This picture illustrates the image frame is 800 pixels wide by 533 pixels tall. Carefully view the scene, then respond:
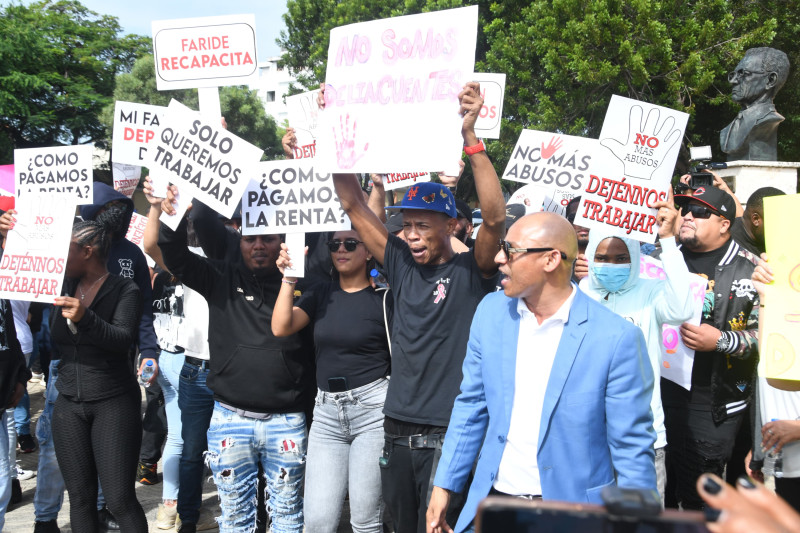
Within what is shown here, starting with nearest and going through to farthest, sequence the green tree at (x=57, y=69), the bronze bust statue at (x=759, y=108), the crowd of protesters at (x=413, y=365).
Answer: the crowd of protesters at (x=413, y=365), the bronze bust statue at (x=759, y=108), the green tree at (x=57, y=69)

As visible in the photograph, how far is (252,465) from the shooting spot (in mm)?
4051

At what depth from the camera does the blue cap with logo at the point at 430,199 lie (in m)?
3.73

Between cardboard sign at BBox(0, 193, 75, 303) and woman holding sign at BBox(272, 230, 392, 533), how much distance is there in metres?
1.33

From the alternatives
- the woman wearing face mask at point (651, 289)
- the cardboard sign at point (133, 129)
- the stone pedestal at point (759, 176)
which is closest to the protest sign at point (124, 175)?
the cardboard sign at point (133, 129)

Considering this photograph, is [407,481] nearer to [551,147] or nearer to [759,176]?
[551,147]

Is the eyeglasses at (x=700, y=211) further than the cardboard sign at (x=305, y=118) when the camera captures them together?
No

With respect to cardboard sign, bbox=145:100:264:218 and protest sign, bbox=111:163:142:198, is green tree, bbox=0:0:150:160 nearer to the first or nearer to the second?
protest sign, bbox=111:163:142:198

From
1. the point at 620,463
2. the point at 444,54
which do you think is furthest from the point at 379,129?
the point at 620,463

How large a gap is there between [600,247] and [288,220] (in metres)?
1.79

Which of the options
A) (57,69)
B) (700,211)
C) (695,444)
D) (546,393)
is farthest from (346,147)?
(57,69)

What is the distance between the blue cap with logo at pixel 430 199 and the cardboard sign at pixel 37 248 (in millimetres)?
2024

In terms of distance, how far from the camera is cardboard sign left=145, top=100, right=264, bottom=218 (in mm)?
4227

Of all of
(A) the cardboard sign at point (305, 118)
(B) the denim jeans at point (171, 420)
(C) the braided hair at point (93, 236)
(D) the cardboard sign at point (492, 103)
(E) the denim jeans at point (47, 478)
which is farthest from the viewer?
(D) the cardboard sign at point (492, 103)

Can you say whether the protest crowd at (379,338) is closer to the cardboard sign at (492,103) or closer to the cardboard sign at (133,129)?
the cardboard sign at (133,129)
